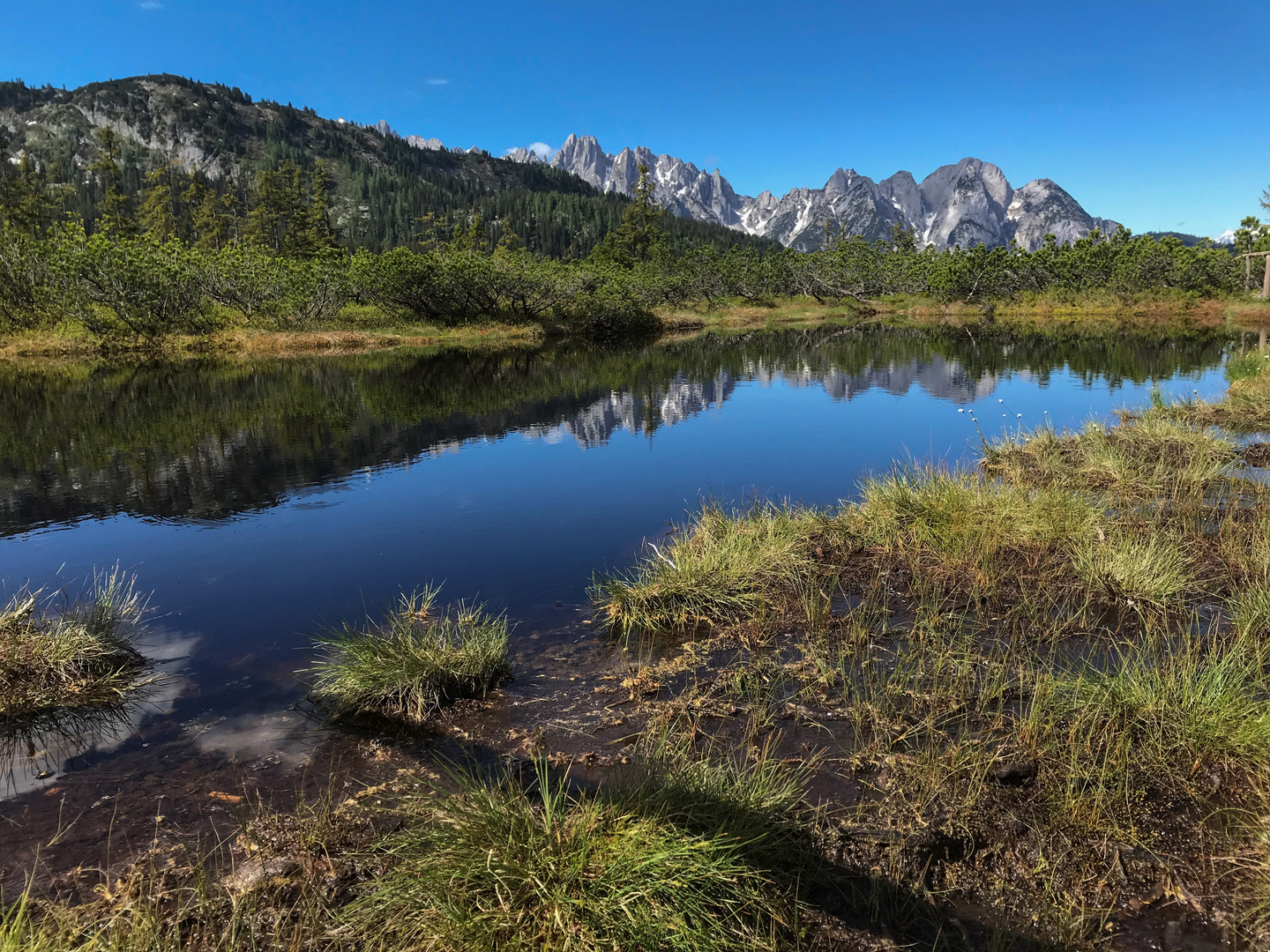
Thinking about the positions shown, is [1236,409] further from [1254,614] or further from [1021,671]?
[1021,671]

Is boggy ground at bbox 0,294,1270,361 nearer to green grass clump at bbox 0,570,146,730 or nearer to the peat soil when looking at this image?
green grass clump at bbox 0,570,146,730

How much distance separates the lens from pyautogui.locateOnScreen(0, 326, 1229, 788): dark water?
6996mm

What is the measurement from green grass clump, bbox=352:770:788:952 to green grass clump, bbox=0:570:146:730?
12.0ft

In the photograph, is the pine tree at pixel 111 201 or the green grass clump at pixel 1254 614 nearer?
the green grass clump at pixel 1254 614

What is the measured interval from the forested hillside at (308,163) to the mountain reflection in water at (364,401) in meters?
93.2

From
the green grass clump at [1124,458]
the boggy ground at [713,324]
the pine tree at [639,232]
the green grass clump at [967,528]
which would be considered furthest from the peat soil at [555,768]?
the pine tree at [639,232]

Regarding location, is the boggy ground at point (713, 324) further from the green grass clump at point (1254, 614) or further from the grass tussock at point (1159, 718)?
the green grass clump at point (1254, 614)

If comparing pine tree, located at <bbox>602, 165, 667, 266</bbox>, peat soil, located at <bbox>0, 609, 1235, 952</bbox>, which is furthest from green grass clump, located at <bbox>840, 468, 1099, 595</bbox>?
pine tree, located at <bbox>602, 165, 667, 266</bbox>

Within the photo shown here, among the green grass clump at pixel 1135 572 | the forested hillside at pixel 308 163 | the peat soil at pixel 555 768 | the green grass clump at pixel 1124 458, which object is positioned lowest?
the peat soil at pixel 555 768

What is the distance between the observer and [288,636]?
6227 mm

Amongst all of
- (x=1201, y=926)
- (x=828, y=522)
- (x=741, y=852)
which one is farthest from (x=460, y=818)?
(x=828, y=522)

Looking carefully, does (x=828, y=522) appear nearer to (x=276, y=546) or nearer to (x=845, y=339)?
(x=276, y=546)

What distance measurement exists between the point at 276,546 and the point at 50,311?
37049 millimetres

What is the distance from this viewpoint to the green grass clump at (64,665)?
4781 mm
